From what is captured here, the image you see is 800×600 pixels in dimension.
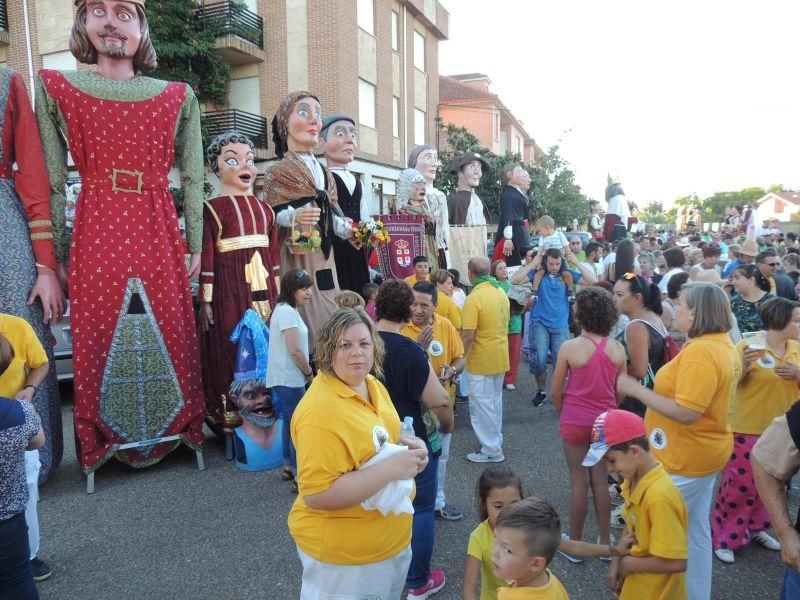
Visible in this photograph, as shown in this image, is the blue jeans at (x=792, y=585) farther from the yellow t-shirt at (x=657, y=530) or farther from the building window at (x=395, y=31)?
the building window at (x=395, y=31)

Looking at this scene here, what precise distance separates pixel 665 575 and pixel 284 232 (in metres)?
4.24

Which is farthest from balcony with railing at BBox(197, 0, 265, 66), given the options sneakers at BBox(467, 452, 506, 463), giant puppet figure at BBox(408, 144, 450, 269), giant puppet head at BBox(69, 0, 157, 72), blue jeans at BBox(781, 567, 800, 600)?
blue jeans at BBox(781, 567, 800, 600)

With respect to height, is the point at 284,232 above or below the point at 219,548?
above

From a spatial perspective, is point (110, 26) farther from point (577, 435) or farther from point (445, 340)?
point (577, 435)

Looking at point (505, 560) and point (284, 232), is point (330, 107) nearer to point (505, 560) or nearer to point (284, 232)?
point (284, 232)

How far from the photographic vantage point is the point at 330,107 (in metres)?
16.4

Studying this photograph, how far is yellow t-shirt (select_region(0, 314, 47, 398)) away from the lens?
324 centimetres

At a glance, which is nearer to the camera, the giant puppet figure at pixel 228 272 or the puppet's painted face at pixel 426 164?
the giant puppet figure at pixel 228 272

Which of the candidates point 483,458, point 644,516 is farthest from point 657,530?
point 483,458

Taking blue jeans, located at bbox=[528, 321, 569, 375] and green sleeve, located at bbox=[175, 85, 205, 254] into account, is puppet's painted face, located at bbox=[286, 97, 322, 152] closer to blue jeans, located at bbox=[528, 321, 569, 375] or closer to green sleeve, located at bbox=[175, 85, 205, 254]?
green sleeve, located at bbox=[175, 85, 205, 254]

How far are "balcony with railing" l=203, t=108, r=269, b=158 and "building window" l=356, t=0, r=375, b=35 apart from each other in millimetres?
4382

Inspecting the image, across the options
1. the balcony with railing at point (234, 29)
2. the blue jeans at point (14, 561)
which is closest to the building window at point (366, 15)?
the balcony with railing at point (234, 29)

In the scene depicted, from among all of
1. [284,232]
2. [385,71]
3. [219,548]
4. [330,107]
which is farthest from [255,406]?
[385,71]

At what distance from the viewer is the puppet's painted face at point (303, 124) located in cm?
A: 546
